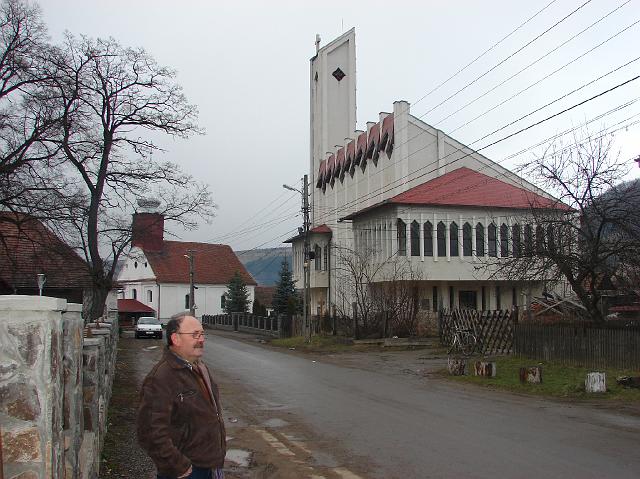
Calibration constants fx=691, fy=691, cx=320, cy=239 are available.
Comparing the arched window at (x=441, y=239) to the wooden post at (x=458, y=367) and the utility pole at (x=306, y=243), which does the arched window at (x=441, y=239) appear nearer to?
the utility pole at (x=306, y=243)

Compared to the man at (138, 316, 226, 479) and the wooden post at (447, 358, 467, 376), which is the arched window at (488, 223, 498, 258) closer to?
the wooden post at (447, 358, 467, 376)

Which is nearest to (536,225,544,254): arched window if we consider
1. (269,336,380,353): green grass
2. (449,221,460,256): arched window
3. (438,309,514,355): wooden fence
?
(438,309,514,355): wooden fence

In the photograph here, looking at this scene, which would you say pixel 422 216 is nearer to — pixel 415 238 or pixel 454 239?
pixel 415 238

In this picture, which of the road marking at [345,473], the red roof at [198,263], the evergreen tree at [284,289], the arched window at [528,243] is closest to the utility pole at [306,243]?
the arched window at [528,243]

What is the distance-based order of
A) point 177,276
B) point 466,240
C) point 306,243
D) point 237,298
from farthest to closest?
point 177,276 → point 237,298 → point 466,240 → point 306,243

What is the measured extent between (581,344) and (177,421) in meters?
18.4

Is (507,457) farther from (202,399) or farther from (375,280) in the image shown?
(375,280)

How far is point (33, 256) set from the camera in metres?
28.9

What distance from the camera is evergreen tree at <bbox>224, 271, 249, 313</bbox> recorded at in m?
77.2

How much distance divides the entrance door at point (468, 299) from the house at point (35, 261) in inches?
877

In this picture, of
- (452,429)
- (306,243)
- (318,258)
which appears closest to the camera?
(452,429)

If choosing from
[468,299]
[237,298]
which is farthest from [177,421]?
[237,298]

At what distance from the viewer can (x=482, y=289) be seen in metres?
43.0

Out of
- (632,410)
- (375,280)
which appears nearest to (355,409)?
(632,410)
